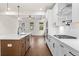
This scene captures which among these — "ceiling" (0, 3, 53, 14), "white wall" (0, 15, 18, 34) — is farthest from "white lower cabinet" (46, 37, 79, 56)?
"white wall" (0, 15, 18, 34)

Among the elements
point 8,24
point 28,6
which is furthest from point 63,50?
point 8,24

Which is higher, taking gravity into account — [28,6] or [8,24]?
[28,6]

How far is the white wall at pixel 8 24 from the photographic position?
10.8 m

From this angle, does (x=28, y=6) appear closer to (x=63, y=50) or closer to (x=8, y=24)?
(x=8, y=24)

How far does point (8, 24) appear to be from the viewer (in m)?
10.9

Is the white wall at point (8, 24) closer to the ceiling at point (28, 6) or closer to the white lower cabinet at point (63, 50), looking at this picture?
the ceiling at point (28, 6)

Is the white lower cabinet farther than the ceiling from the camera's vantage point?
No

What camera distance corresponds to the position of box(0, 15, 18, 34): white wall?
1075 centimetres

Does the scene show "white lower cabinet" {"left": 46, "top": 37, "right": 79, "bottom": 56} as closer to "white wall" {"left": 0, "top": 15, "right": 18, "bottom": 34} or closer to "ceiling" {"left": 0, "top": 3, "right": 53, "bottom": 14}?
"ceiling" {"left": 0, "top": 3, "right": 53, "bottom": 14}

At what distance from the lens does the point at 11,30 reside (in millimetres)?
11047

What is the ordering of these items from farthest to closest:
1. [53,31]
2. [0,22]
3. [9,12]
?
[0,22]
[9,12]
[53,31]

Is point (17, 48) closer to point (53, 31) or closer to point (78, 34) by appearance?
point (78, 34)

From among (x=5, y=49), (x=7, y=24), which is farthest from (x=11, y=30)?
(x=5, y=49)

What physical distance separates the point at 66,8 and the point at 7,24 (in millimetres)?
8079
